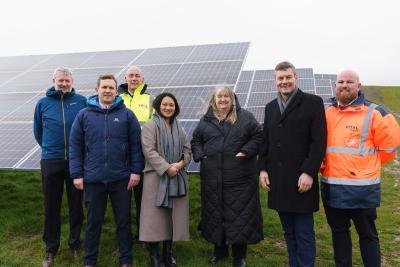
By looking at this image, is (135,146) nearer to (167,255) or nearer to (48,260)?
(167,255)

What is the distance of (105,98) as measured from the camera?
4.52 metres

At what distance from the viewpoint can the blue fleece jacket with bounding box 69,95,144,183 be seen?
4.41 meters

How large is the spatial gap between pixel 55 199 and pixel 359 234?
377 cm

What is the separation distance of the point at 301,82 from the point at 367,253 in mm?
11022

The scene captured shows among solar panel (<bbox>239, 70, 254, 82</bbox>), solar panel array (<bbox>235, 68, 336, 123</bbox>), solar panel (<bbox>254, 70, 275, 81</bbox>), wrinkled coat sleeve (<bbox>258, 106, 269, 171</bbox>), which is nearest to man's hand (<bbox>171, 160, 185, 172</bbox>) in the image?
wrinkled coat sleeve (<bbox>258, 106, 269, 171</bbox>)

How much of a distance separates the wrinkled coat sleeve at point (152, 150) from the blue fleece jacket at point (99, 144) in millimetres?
233

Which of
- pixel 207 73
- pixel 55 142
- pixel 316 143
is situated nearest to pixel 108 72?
pixel 207 73

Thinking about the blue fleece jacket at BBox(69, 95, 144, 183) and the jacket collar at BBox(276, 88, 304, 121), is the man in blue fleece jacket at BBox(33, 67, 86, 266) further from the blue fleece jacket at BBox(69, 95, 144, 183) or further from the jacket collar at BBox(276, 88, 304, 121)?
the jacket collar at BBox(276, 88, 304, 121)

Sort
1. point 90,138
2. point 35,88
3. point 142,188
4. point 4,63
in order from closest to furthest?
point 90,138
point 142,188
point 35,88
point 4,63

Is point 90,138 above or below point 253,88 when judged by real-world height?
below

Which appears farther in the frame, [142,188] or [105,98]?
[142,188]

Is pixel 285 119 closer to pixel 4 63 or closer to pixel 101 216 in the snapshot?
pixel 101 216

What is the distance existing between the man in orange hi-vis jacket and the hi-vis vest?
7.85 feet

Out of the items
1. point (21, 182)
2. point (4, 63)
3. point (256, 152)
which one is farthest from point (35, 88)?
point (256, 152)
